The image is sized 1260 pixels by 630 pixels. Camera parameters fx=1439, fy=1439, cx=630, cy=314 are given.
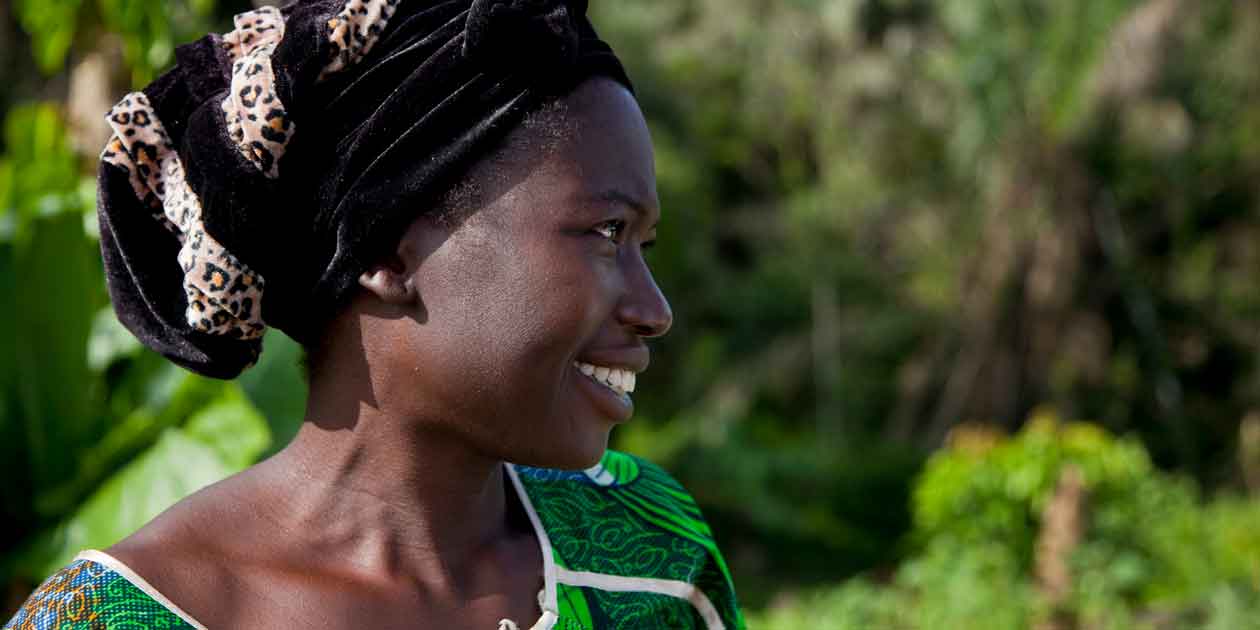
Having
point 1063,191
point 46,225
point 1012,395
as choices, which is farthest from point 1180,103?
point 46,225

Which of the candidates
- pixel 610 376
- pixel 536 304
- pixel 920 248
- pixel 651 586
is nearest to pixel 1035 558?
pixel 651 586

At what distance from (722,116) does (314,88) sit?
1986 cm

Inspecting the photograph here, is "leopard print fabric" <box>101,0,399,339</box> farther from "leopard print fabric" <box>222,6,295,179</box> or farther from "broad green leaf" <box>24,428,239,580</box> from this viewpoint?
"broad green leaf" <box>24,428,239,580</box>

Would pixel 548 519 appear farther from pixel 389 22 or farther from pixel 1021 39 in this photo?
pixel 1021 39

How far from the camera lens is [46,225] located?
4.41m

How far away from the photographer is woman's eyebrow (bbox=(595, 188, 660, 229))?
1.67m

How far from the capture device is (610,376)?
1702mm

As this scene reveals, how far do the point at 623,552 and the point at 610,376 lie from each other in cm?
36

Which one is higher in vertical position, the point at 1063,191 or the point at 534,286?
the point at 534,286

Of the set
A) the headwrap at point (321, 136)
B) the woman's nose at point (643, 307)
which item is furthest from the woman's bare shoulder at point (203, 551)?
the woman's nose at point (643, 307)

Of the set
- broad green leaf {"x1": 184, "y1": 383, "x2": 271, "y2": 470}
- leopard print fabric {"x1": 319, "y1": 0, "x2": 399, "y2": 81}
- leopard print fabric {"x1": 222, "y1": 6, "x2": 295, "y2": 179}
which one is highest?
leopard print fabric {"x1": 319, "y1": 0, "x2": 399, "y2": 81}

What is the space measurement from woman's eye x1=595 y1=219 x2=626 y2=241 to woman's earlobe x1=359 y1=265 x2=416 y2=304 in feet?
0.75

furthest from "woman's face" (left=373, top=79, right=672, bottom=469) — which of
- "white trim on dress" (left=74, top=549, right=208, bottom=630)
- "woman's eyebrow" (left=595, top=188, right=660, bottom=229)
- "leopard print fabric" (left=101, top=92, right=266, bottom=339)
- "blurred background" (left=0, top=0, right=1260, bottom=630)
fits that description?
"blurred background" (left=0, top=0, right=1260, bottom=630)

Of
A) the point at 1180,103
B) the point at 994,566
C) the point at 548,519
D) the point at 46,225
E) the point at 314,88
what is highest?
the point at 314,88
